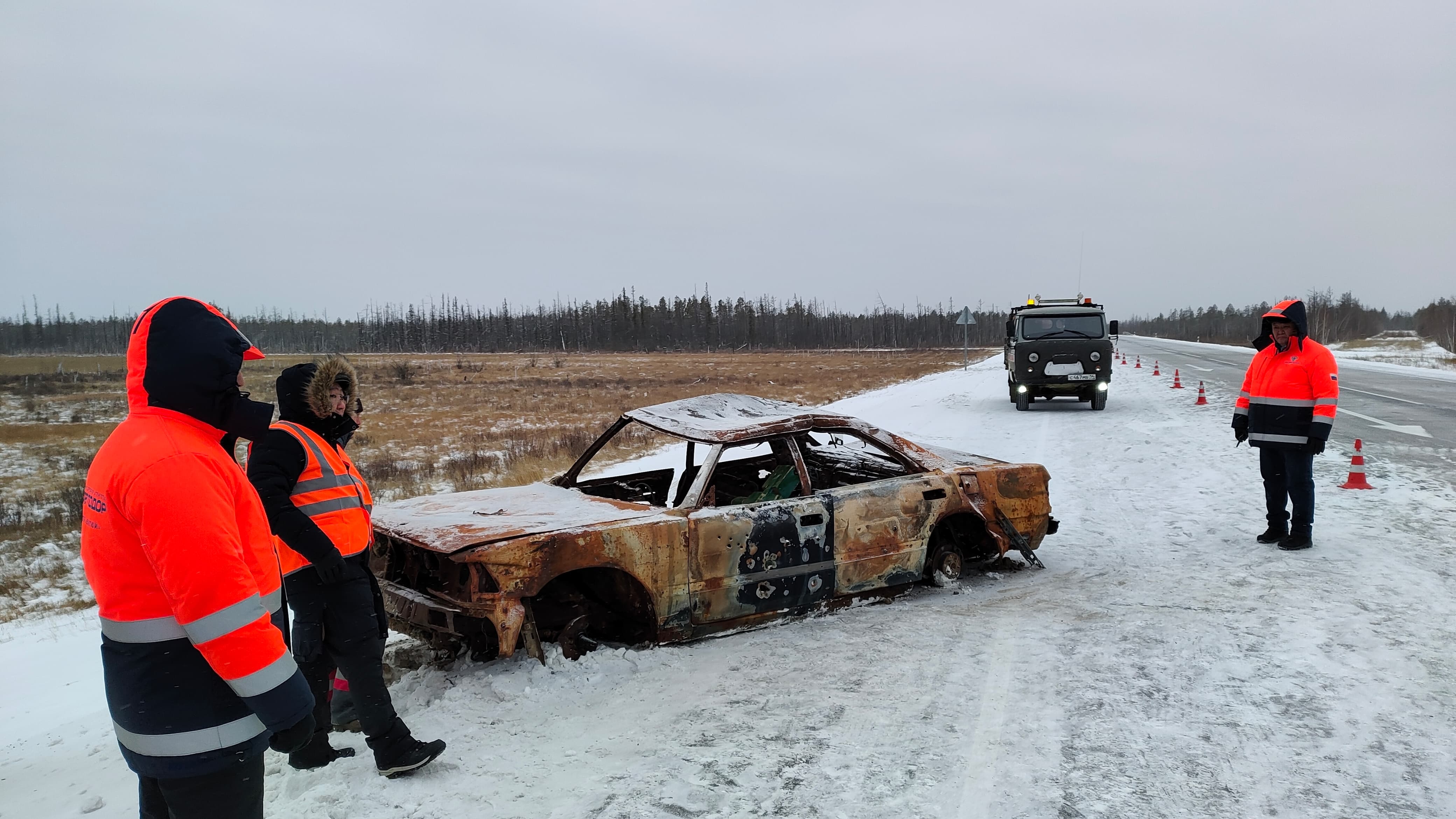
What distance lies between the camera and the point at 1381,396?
18688 millimetres

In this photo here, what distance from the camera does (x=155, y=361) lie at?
2.13m

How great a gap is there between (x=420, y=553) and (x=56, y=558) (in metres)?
7.03

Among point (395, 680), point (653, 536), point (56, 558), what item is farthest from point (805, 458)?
point (56, 558)

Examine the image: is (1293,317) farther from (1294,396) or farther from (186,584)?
(186,584)

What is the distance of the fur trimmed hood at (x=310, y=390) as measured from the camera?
11.6ft

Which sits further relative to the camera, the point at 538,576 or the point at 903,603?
the point at 903,603

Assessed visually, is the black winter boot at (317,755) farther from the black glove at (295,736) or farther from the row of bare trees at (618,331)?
the row of bare trees at (618,331)

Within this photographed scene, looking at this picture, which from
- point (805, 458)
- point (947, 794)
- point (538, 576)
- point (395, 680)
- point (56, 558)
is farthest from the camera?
point (56, 558)

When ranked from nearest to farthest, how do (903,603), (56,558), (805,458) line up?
(903,603)
(805,458)
(56,558)

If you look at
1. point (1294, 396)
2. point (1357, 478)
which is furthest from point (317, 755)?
point (1357, 478)

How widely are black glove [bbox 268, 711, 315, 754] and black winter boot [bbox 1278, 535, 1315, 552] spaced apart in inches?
273

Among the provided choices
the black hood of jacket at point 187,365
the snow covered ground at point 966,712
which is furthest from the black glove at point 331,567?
the black hood of jacket at point 187,365

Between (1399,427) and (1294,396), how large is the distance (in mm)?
8759

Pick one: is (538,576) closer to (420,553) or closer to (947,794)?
(420,553)
